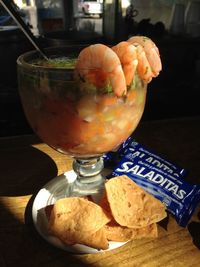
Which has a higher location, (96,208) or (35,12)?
(35,12)

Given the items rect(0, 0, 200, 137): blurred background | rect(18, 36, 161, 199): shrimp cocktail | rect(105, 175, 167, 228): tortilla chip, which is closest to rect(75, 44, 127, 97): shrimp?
rect(18, 36, 161, 199): shrimp cocktail

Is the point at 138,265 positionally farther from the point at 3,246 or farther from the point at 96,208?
the point at 3,246

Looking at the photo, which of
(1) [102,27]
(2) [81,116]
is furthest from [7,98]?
(2) [81,116]

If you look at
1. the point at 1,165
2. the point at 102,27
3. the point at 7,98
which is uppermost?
the point at 102,27

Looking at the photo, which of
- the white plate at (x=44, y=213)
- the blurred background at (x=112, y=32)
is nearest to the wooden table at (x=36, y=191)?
the white plate at (x=44, y=213)

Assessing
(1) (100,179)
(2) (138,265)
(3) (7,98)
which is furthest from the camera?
(3) (7,98)

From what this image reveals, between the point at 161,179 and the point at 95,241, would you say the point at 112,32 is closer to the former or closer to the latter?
the point at 161,179

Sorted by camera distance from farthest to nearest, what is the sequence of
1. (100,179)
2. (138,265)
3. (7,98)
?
(7,98) < (100,179) < (138,265)
